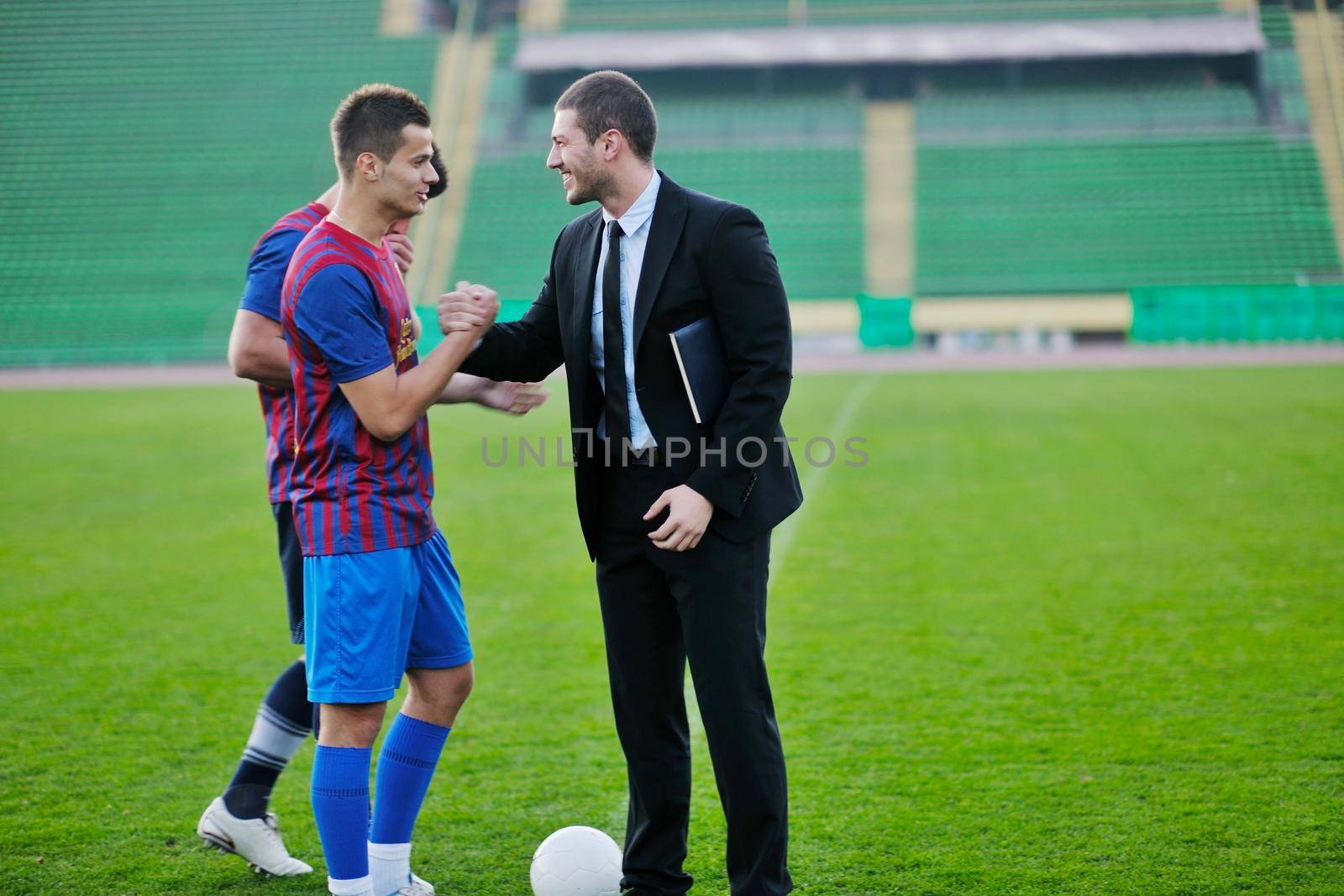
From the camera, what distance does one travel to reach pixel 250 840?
11.6 ft

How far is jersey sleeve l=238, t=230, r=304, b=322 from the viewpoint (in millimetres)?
A: 3275

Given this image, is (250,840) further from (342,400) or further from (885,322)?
(885,322)

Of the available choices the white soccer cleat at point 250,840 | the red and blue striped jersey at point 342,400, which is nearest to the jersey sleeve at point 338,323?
the red and blue striped jersey at point 342,400

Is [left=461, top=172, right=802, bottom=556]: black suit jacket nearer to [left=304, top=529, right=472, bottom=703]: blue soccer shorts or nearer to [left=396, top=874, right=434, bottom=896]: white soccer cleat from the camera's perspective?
[left=304, top=529, right=472, bottom=703]: blue soccer shorts

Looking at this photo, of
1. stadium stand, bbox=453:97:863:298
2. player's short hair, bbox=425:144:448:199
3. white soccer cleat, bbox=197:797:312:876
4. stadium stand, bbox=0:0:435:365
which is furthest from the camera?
stadium stand, bbox=453:97:863:298

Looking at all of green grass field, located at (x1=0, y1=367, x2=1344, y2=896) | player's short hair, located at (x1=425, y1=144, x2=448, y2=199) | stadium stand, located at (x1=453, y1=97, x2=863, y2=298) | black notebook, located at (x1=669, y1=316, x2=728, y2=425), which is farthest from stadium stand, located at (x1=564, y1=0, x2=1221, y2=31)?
black notebook, located at (x1=669, y1=316, x2=728, y2=425)

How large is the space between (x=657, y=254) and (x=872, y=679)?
9.27ft

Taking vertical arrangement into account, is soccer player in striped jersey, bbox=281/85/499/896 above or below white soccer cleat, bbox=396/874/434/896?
above

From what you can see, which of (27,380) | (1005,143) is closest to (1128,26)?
(1005,143)

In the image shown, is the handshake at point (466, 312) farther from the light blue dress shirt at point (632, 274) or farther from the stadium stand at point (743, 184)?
the stadium stand at point (743, 184)

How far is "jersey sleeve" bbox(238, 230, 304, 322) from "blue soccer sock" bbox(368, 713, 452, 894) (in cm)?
111

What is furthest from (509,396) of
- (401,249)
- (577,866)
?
(577,866)

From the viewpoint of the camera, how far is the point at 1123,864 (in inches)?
135

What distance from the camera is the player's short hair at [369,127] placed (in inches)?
113
